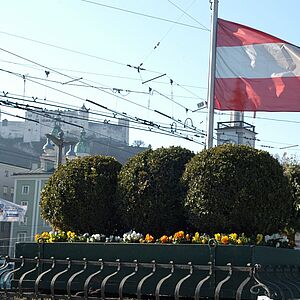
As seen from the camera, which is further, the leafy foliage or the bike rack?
the leafy foliage

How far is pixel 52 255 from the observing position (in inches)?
317

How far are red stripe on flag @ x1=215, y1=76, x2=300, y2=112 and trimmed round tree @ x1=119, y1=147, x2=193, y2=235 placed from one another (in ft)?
9.17

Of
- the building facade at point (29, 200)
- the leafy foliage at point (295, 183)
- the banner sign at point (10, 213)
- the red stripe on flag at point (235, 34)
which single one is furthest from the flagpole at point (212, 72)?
the building facade at point (29, 200)

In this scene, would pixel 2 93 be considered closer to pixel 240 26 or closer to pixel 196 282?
pixel 240 26

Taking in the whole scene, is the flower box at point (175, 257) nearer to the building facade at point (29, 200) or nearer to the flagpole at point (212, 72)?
the flagpole at point (212, 72)

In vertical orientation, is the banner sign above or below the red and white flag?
below

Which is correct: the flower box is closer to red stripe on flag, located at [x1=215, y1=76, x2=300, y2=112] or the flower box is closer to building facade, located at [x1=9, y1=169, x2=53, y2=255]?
red stripe on flag, located at [x1=215, y1=76, x2=300, y2=112]

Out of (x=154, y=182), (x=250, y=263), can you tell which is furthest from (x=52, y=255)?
(x=250, y=263)

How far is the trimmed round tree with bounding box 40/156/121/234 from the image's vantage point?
902 cm

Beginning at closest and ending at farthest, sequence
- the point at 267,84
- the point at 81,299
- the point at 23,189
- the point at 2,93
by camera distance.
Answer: the point at 81,299 → the point at 267,84 → the point at 2,93 → the point at 23,189

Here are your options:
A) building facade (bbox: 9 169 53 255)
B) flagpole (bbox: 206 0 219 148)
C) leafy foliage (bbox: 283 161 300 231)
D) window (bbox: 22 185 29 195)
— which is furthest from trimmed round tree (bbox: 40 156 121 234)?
window (bbox: 22 185 29 195)

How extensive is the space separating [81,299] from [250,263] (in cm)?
183

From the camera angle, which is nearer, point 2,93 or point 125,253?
point 125,253

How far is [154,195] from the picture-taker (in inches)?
340
